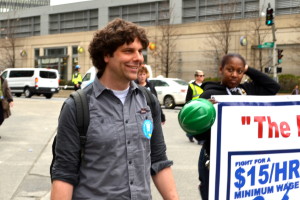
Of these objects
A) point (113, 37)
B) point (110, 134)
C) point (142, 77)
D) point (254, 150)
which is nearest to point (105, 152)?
point (110, 134)

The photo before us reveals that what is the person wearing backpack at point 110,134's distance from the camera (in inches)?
90.1

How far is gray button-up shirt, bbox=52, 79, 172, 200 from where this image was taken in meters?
2.29

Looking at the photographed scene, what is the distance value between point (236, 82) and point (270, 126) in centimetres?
78

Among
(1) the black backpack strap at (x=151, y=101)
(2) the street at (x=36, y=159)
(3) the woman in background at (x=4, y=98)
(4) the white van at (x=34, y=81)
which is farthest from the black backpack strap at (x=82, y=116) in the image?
(4) the white van at (x=34, y=81)

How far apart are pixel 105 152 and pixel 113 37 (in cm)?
57

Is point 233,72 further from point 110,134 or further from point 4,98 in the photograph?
point 4,98

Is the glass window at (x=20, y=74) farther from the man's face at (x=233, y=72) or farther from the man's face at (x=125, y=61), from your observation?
the man's face at (x=125, y=61)

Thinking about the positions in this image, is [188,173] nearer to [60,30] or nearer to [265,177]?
[265,177]

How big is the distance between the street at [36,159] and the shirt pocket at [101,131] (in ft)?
12.6

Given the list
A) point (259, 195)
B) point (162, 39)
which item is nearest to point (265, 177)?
point (259, 195)

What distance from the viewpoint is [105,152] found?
2.31 metres

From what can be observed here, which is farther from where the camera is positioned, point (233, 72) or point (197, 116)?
point (233, 72)

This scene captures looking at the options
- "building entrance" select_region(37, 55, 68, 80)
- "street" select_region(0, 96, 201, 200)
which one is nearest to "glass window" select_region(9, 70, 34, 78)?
"street" select_region(0, 96, 201, 200)

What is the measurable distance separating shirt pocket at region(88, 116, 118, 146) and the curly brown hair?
1.06ft
